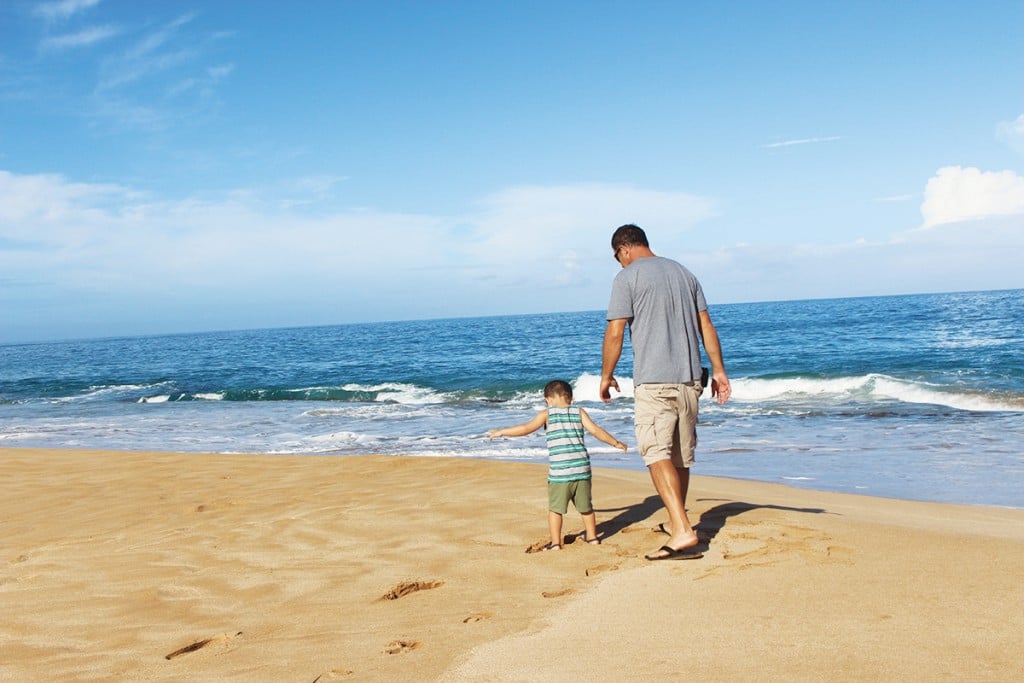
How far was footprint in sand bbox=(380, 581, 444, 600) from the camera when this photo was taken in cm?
445

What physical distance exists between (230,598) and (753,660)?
10.1 feet

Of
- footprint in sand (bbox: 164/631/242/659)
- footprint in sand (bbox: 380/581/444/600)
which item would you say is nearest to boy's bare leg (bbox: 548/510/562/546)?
footprint in sand (bbox: 380/581/444/600)

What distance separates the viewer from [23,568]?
537cm

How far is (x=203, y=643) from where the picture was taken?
3.84 meters

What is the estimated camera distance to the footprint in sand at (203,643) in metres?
3.70

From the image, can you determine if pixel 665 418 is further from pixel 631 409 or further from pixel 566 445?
pixel 631 409

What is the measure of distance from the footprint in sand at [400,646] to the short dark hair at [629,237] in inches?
111

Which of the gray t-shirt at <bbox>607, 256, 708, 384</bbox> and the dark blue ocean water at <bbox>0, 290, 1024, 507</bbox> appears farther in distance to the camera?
the dark blue ocean water at <bbox>0, 290, 1024, 507</bbox>

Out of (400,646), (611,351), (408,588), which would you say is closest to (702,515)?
(611,351)

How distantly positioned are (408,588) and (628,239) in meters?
2.63

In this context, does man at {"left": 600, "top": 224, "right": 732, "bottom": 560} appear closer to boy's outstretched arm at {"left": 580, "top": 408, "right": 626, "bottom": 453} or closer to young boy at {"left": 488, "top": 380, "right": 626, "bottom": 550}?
boy's outstretched arm at {"left": 580, "top": 408, "right": 626, "bottom": 453}

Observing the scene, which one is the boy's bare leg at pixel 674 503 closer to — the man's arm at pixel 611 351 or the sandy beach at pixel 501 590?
the sandy beach at pixel 501 590

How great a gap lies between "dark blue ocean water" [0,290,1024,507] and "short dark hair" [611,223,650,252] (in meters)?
4.55

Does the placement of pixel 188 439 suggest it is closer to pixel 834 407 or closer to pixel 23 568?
pixel 23 568
